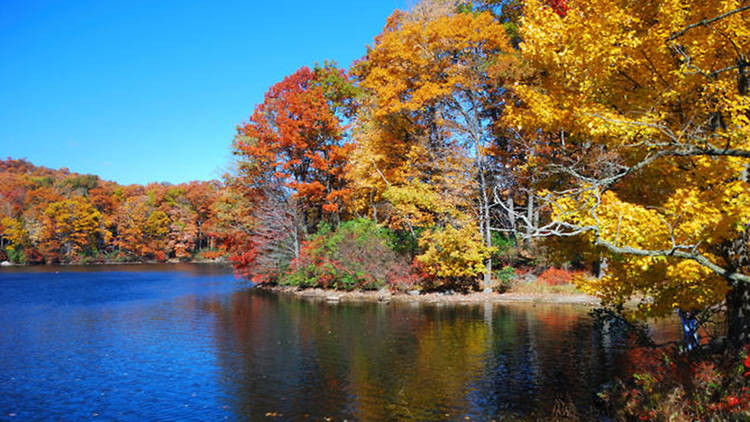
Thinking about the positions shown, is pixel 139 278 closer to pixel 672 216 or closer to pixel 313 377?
pixel 313 377

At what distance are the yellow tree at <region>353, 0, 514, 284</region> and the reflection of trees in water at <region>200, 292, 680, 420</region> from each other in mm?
8766

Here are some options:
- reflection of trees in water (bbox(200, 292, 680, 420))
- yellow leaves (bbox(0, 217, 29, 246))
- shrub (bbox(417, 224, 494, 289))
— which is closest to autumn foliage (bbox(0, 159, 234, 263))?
yellow leaves (bbox(0, 217, 29, 246))

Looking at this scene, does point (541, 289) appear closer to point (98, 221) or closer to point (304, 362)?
point (304, 362)

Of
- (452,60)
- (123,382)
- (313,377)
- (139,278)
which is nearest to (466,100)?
(452,60)

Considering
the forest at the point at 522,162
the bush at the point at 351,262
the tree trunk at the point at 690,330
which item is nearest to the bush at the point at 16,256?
the forest at the point at 522,162

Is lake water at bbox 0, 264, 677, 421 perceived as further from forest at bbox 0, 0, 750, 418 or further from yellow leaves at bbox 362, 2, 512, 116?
yellow leaves at bbox 362, 2, 512, 116

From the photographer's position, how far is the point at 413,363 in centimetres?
1595

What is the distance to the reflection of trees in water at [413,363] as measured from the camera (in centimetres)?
1216

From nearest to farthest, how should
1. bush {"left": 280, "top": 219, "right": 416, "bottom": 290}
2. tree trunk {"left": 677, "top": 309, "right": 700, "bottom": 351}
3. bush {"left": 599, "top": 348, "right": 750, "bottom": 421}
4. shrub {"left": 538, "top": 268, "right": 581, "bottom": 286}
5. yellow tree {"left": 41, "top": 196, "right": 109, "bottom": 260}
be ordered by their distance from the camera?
bush {"left": 599, "top": 348, "right": 750, "bottom": 421}
tree trunk {"left": 677, "top": 309, "right": 700, "bottom": 351}
shrub {"left": 538, "top": 268, "right": 581, "bottom": 286}
bush {"left": 280, "top": 219, "right": 416, "bottom": 290}
yellow tree {"left": 41, "top": 196, "right": 109, "bottom": 260}

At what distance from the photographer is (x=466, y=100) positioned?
31266 millimetres

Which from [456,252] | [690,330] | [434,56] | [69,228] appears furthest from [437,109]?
[69,228]

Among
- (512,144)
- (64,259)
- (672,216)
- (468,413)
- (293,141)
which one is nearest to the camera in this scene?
(672,216)

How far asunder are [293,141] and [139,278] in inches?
966

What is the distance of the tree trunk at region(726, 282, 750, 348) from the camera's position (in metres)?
9.56
